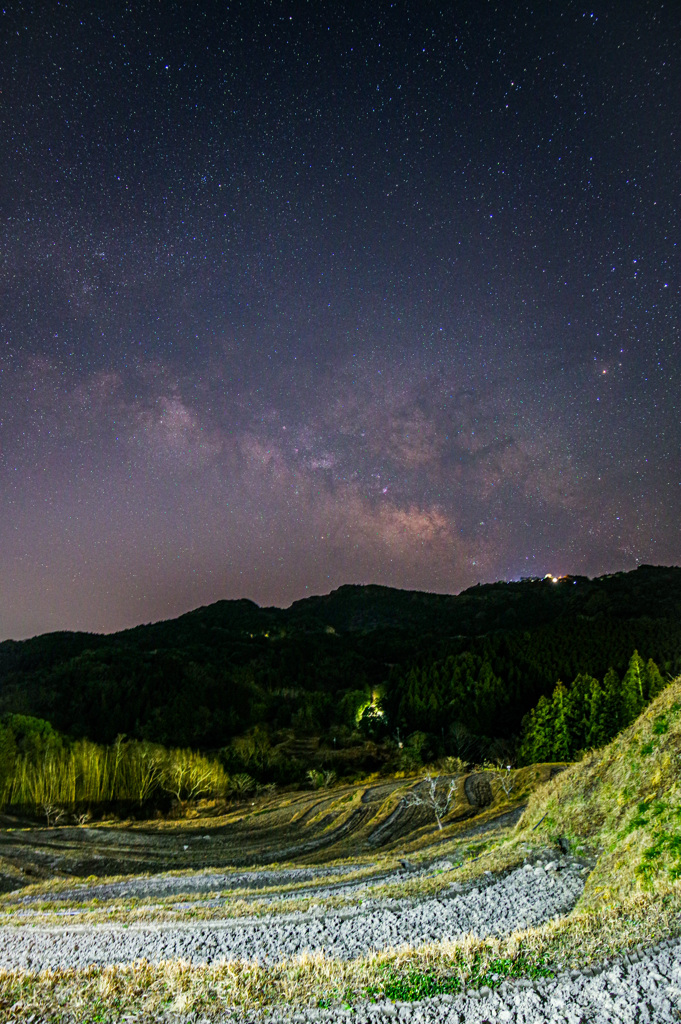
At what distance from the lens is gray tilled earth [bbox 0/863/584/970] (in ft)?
47.6

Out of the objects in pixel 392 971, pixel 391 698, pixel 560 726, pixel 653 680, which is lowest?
pixel 391 698

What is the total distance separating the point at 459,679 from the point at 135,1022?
477 feet

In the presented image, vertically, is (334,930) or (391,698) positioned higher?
(334,930)

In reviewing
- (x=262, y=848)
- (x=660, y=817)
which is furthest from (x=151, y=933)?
(x=262, y=848)

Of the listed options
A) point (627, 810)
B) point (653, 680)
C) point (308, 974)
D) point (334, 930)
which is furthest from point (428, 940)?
point (653, 680)

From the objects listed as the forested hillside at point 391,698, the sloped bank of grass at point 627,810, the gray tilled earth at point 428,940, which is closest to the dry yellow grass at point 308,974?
the gray tilled earth at point 428,940

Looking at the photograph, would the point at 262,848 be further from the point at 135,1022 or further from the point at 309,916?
the point at 135,1022

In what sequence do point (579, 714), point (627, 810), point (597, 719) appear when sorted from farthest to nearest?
point (579, 714)
point (597, 719)
point (627, 810)

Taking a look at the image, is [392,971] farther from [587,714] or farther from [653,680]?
[653,680]

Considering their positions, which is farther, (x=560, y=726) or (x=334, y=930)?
(x=560, y=726)

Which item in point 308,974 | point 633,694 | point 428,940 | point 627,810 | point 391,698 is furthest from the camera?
point 391,698

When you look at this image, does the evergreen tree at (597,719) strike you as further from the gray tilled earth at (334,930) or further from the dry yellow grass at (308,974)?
the dry yellow grass at (308,974)

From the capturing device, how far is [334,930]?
1625 cm

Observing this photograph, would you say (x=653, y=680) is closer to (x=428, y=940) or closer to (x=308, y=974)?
(x=428, y=940)
